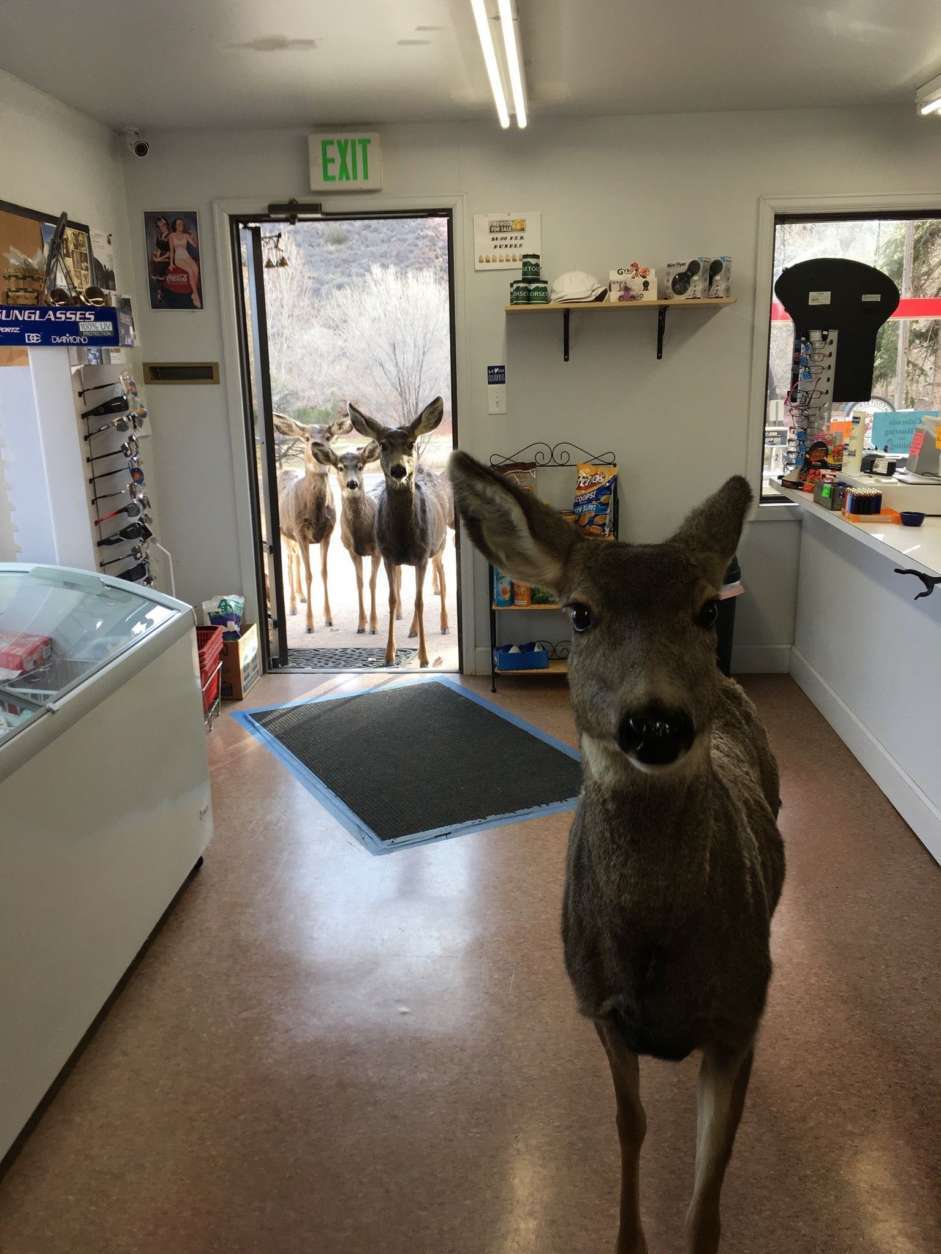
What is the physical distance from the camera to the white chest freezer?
207cm

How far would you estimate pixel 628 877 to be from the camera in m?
1.44

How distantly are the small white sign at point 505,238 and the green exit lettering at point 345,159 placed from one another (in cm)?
60

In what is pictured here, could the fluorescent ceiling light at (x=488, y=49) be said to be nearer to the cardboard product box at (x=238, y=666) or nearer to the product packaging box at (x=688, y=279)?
the product packaging box at (x=688, y=279)

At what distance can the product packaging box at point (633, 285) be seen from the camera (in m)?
4.53

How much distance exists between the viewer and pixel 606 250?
4688 millimetres

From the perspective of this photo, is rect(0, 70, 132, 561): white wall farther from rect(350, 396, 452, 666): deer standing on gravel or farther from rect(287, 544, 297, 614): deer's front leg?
rect(287, 544, 297, 614): deer's front leg

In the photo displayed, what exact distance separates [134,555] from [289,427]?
1959 millimetres

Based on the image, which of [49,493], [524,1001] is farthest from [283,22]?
[524,1001]

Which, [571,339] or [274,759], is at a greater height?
[571,339]

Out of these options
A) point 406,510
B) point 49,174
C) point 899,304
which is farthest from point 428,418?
point 899,304

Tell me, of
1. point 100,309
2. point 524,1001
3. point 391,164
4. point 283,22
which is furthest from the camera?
point 391,164

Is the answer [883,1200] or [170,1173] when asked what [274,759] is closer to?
[170,1173]

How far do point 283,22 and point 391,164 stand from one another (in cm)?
155

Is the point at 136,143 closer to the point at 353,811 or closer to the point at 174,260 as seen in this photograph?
the point at 174,260
